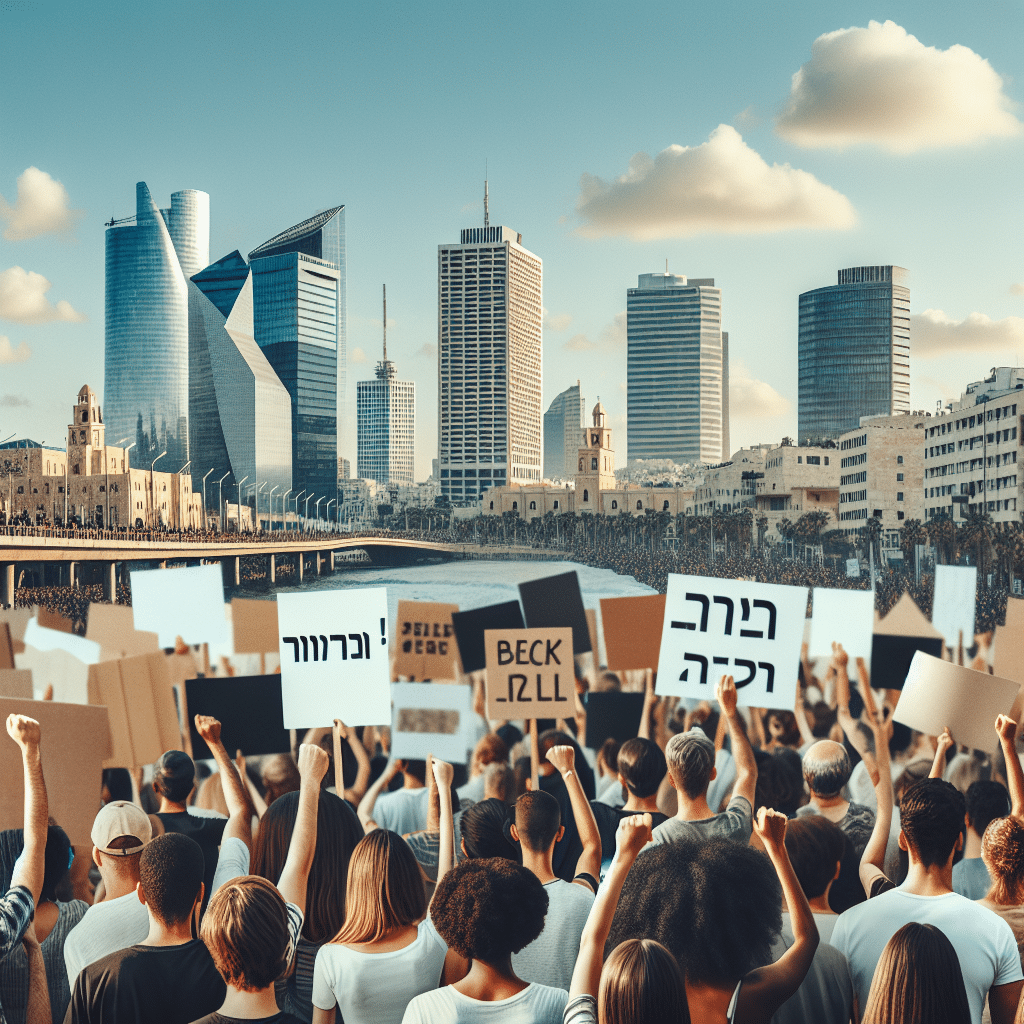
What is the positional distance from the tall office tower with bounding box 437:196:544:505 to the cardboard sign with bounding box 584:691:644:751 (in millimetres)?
17310

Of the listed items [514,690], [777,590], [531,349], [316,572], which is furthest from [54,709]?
[316,572]

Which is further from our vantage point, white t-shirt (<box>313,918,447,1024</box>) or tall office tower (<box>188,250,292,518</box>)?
tall office tower (<box>188,250,292,518</box>)

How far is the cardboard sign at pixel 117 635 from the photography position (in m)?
6.62

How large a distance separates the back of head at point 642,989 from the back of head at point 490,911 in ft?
1.32

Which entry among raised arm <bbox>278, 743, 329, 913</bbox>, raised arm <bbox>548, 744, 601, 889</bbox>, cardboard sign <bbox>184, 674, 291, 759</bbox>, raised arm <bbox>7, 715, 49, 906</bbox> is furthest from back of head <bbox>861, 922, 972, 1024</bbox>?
cardboard sign <bbox>184, 674, 291, 759</bbox>

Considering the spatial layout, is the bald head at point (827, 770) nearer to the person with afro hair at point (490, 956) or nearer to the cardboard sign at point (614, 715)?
the cardboard sign at point (614, 715)

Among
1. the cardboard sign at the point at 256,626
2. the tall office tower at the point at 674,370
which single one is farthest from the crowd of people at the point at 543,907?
the tall office tower at the point at 674,370

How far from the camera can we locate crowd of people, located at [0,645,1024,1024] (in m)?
2.32

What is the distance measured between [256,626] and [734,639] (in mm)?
3089

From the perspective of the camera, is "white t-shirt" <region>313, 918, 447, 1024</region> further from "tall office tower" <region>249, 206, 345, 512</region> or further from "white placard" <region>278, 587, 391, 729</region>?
"tall office tower" <region>249, 206, 345, 512</region>

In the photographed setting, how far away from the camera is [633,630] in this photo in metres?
6.42

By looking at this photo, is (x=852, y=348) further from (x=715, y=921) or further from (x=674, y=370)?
(x=715, y=921)

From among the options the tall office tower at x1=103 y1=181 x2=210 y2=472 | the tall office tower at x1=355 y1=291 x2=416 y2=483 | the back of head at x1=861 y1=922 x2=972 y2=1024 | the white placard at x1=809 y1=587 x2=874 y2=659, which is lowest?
the back of head at x1=861 y1=922 x2=972 y2=1024

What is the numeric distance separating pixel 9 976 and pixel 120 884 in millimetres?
354
